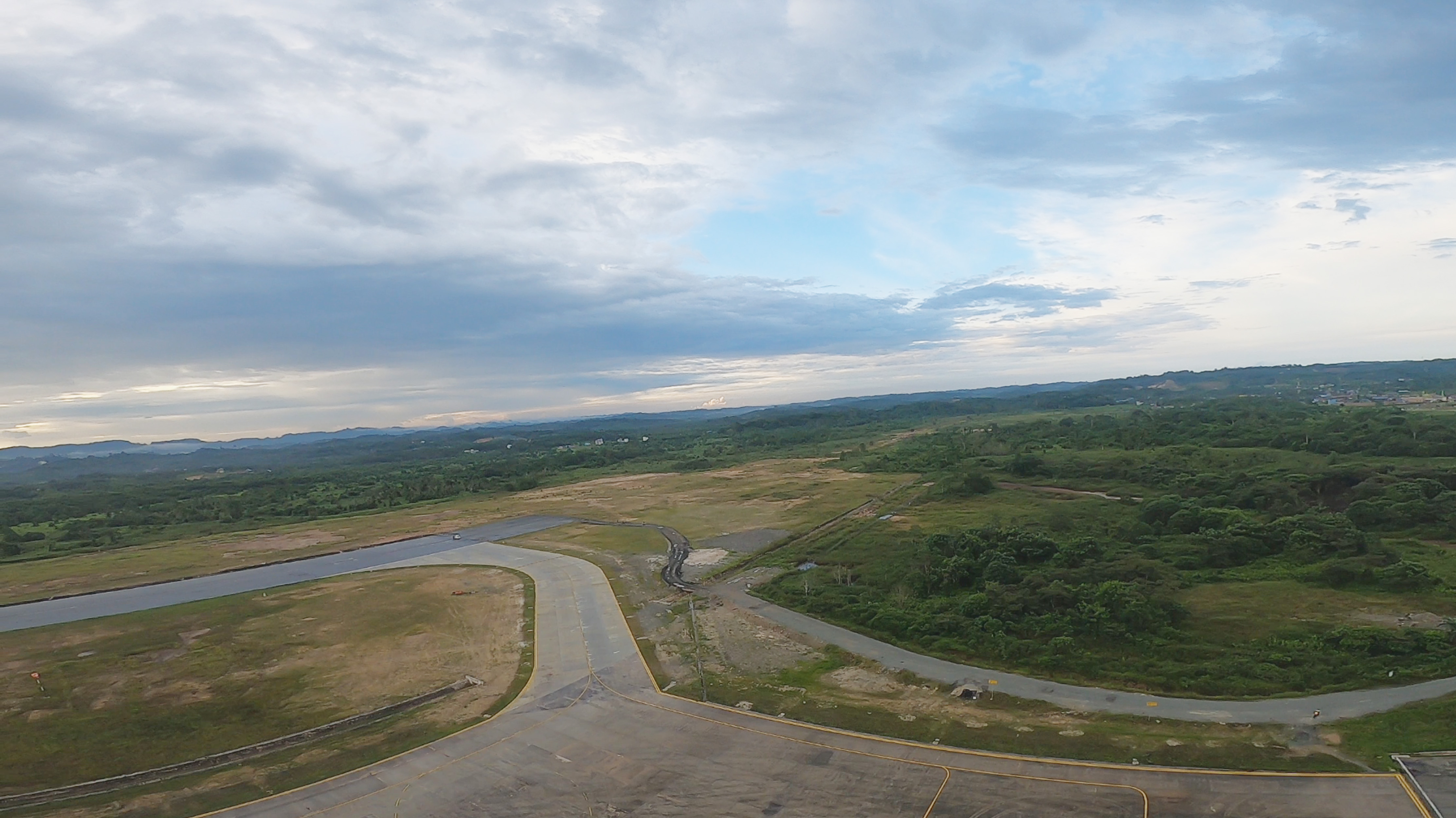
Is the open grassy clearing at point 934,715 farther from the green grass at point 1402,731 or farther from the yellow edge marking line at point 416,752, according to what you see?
the yellow edge marking line at point 416,752

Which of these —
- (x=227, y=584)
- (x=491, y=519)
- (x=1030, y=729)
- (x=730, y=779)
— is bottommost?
(x=730, y=779)

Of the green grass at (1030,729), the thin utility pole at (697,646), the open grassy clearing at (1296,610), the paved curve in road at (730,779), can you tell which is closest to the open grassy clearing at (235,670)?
the paved curve in road at (730,779)

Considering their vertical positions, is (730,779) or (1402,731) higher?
(1402,731)


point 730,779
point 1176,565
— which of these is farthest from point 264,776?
point 1176,565

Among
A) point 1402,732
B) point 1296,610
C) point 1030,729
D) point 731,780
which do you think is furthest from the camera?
point 1296,610

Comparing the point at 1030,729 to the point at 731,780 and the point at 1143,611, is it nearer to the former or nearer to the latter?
the point at 731,780

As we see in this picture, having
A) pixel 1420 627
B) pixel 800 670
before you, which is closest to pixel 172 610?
pixel 800 670
